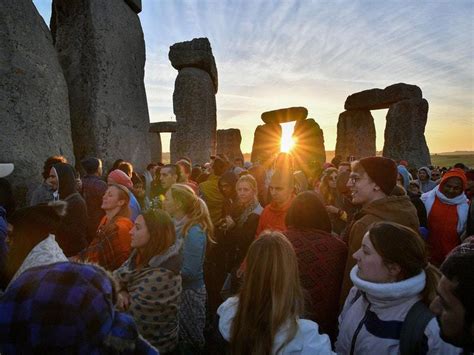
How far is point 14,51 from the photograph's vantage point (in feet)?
11.6

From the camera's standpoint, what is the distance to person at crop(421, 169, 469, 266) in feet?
11.3

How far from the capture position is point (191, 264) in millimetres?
2561

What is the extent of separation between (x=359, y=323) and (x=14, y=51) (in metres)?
4.15

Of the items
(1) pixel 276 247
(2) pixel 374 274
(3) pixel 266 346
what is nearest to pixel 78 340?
(3) pixel 266 346

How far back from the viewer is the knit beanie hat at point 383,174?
2.15 meters

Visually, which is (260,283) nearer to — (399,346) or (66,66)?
(399,346)

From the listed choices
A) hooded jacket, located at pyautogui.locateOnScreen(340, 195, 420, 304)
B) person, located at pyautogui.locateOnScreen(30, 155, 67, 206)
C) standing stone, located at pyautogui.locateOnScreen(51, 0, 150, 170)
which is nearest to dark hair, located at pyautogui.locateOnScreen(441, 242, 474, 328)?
hooded jacket, located at pyautogui.locateOnScreen(340, 195, 420, 304)

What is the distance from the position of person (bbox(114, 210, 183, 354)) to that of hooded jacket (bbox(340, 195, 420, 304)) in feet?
3.51

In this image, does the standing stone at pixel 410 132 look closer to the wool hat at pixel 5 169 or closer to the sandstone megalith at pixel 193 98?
the sandstone megalith at pixel 193 98

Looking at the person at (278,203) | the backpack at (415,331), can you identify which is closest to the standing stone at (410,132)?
the person at (278,203)

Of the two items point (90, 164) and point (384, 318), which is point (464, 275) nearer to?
point (384, 318)

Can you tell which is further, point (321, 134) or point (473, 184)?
point (321, 134)

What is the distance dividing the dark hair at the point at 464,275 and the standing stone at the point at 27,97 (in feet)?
12.6

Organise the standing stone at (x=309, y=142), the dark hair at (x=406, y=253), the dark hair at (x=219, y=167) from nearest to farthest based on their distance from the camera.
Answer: the dark hair at (x=406, y=253)
the dark hair at (x=219, y=167)
the standing stone at (x=309, y=142)
